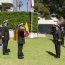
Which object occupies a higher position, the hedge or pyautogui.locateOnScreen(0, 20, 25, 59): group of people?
pyautogui.locateOnScreen(0, 20, 25, 59): group of people

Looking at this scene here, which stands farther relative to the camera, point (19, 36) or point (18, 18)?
point (18, 18)

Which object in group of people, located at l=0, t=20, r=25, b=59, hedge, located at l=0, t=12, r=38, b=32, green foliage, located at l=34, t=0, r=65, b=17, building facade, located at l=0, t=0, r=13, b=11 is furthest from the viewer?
green foliage, located at l=34, t=0, r=65, b=17

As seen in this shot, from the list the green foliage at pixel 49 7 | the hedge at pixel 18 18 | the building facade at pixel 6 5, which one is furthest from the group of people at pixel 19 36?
the green foliage at pixel 49 7

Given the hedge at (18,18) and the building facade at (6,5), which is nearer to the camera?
the hedge at (18,18)

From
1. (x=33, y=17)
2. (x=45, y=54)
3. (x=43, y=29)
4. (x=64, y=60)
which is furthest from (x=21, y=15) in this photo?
→ (x=43, y=29)

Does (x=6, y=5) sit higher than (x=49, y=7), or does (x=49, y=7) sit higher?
(x=6, y=5)

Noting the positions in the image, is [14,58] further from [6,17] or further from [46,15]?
[46,15]

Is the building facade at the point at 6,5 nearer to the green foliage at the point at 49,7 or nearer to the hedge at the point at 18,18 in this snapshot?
the green foliage at the point at 49,7

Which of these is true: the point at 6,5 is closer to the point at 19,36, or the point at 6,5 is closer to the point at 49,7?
the point at 49,7

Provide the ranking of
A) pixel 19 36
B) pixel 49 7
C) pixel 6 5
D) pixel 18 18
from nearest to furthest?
pixel 19 36 → pixel 18 18 → pixel 6 5 → pixel 49 7

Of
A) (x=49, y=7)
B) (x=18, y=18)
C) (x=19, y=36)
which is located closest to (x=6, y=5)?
(x=49, y=7)

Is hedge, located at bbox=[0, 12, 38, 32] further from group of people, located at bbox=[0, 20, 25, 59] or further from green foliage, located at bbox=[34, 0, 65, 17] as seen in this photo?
group of people, located at bbox=[0, 20, 25, 59]

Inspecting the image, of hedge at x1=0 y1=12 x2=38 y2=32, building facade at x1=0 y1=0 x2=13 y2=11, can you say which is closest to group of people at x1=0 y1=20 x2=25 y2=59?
hedge at x1=0 y1=12 x2=38 y2=32

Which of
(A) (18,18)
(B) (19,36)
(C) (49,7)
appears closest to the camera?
(B) (19,36)
